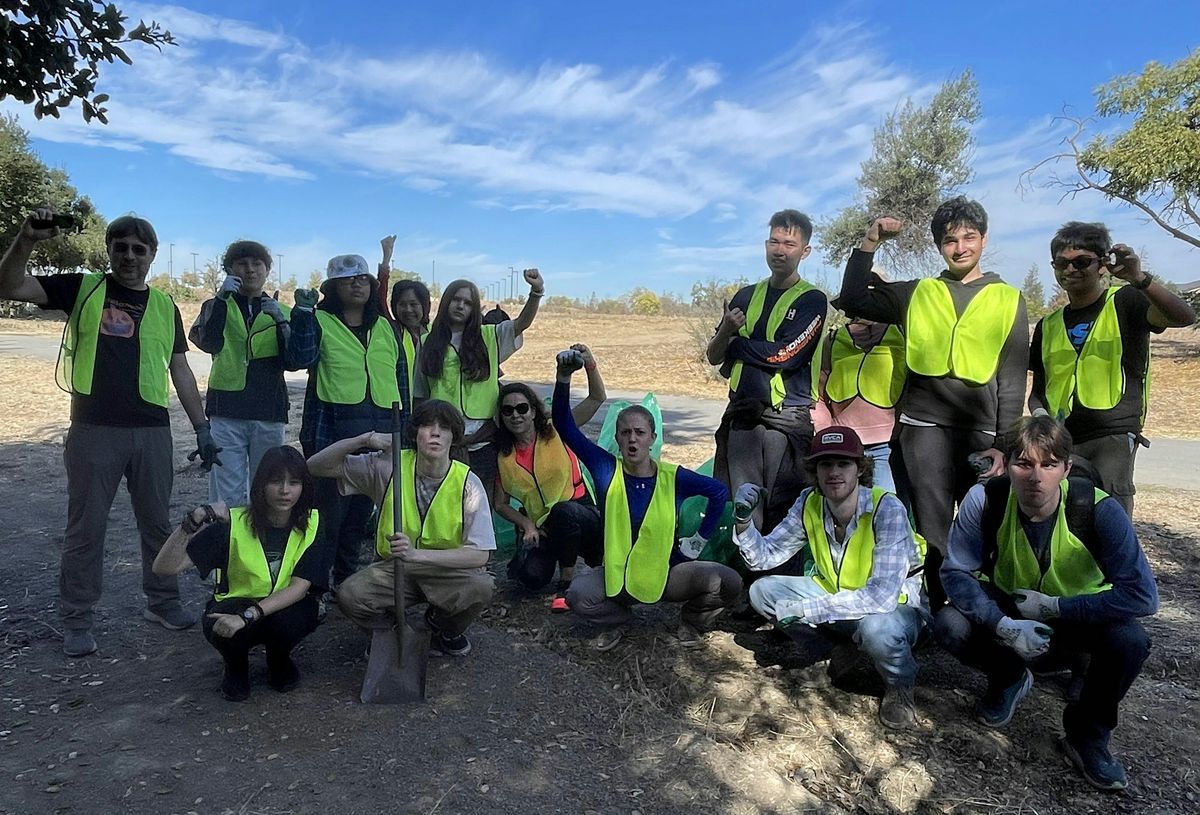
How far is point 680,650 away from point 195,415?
8.22ft

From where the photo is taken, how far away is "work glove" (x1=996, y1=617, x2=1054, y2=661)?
286cm

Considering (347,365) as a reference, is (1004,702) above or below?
below

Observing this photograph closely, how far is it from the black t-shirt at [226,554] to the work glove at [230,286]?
58.8 inches

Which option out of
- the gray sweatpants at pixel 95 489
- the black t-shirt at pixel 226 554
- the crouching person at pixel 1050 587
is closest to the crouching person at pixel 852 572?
the crouching person at pixel 1050 587

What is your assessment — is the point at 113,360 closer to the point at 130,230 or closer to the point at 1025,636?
the point at 130,230

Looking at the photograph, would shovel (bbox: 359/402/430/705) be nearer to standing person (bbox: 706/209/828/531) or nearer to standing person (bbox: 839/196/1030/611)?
standing person (bbox: 706/209/828/531)

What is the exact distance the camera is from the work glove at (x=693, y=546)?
3.97m

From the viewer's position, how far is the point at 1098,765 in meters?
2.86

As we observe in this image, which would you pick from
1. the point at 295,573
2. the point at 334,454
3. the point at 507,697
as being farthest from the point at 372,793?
the point at 334,454

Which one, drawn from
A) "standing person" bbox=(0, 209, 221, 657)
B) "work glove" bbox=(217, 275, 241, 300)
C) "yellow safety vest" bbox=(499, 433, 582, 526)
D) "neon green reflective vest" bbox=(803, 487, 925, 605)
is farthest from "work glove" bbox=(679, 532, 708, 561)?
"work glove" bbox=(217, 275, 241, 300)

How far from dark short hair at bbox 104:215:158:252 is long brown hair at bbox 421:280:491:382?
138 cm

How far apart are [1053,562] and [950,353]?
0.94m

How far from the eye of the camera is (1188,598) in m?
4.68

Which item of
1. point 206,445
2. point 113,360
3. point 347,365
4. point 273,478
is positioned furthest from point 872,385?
point 113,360
